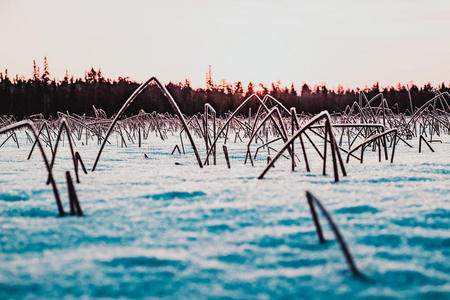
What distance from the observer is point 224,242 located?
0.70 meters

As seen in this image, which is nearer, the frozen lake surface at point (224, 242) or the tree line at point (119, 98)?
the frozen lake surface at point (224, 242)

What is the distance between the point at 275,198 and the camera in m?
0.96

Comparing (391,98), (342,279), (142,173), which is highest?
(391,98)

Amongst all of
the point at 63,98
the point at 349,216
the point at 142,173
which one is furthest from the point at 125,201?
the point at 63,98

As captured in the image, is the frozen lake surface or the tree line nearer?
the frozen lake surface

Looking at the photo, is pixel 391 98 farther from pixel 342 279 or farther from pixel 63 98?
pixel 342 279

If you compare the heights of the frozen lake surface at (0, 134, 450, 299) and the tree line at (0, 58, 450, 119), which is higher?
the tree line at (0, 58, 450, 119)

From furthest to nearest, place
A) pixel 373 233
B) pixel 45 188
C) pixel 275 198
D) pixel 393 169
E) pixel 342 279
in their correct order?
pixel 393 169
pixel 45 188
pixel 275 198
pixel 373 233
pixel 342 279

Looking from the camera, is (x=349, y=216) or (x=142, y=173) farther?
(x=142, y=173)

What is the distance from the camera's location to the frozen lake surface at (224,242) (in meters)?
0.55

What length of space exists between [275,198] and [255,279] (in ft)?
1.35

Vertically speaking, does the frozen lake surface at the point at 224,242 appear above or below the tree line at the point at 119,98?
below

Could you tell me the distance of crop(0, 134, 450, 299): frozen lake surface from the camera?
21.7 inches

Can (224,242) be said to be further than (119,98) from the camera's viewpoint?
No
